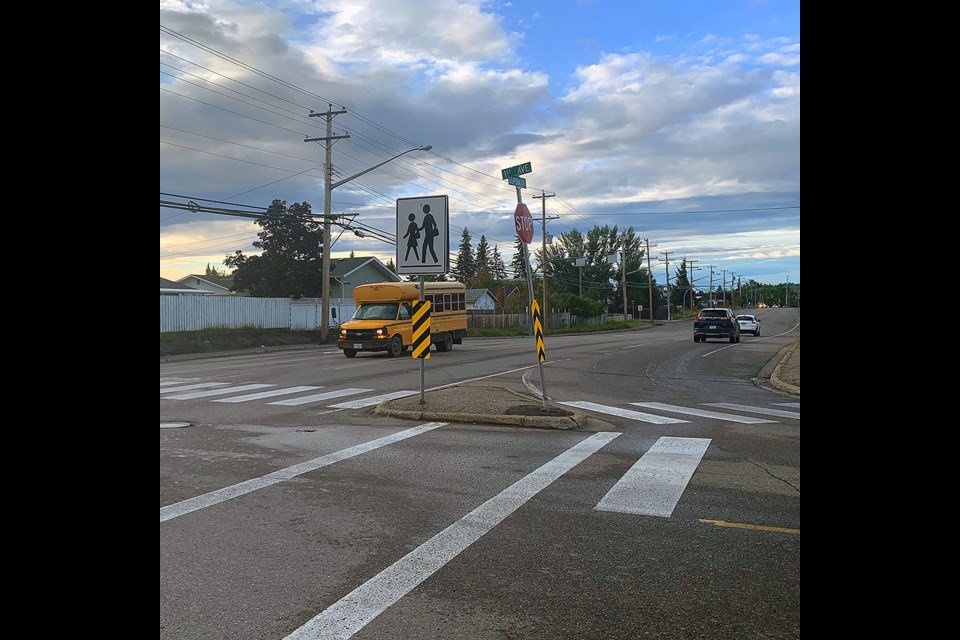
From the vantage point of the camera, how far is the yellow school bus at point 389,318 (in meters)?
23.9

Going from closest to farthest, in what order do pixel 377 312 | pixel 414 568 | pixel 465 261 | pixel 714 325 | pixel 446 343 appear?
pixel 414 568 < pixel 377 312 < pixel 446 343 < pixel 714 325 < pixel 465 261

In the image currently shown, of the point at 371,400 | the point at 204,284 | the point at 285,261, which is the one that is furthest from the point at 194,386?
the point at 204,284

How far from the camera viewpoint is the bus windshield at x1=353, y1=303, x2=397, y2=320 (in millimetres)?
24594

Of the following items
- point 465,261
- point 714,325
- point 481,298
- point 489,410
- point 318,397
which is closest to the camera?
point 489,410

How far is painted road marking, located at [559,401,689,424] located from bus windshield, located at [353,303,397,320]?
41.8 feet

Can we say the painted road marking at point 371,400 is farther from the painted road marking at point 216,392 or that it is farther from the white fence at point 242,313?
the white fence at point 242,313

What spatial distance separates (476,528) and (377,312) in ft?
65.6

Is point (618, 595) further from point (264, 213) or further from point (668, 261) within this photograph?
point (668, 261)

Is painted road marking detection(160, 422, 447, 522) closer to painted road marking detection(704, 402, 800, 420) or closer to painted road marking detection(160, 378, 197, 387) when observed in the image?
painted road marking detection(704, 402, 800, 420)

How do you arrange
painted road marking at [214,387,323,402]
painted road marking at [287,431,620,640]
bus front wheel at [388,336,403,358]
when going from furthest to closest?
bus front wheel at [388,336,403,358] < painted road marking at [214,387,323,402] < painted road marking at [287,431,620,640]

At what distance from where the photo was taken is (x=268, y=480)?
682 centimetres

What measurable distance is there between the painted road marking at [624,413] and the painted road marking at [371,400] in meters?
3.10

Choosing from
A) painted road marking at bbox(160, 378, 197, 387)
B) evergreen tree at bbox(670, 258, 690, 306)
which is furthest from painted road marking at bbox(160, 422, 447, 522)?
evergreen tree at bbox(670, 258, 690, 306)

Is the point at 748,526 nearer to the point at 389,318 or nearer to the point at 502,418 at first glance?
the point at 502,418
